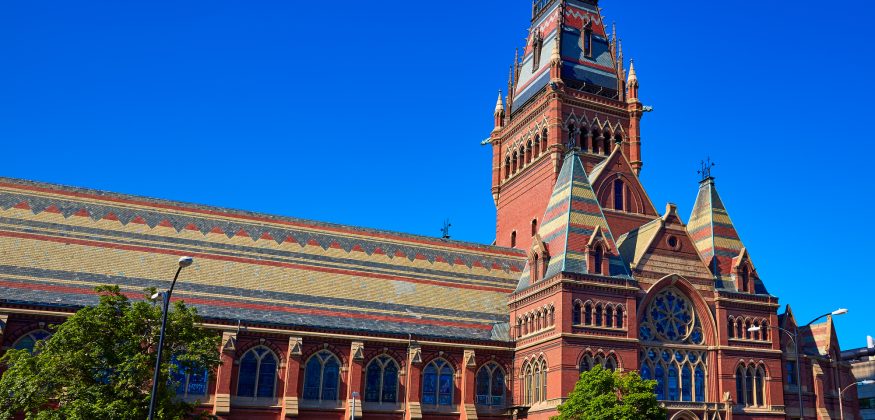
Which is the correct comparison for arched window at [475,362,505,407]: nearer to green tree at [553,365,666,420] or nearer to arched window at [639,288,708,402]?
arched window at [639,288,708,402]

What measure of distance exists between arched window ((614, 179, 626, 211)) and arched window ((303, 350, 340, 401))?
25.5 metres

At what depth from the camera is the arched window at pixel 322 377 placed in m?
54.8

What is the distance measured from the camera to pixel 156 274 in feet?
187

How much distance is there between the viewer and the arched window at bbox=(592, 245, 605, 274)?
5606cm

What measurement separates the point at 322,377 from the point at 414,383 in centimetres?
620

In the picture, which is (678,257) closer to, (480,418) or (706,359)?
(706,359)

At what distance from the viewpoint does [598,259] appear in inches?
2222

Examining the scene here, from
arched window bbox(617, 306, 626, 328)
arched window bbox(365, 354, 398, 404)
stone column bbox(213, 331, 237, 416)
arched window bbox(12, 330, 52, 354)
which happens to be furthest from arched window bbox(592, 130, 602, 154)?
arched window bbox(12, 330, 52, 354)

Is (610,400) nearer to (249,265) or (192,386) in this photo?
(192,386)

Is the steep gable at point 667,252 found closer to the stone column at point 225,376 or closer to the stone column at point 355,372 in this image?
the stone column at point 355,372

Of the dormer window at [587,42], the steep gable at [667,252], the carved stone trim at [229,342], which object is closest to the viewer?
the carved stone trim at [229,342]

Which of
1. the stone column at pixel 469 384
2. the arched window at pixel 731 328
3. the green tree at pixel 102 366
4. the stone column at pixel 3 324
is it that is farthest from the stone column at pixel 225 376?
the arched window at pixel 731 328

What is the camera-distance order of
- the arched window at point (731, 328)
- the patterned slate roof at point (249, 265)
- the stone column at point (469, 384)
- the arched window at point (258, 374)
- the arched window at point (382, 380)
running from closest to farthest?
1. the arched window at point (258, 374)
2. the patterned slate roof at point (249, 265)
3. the arched window at point (382, 380)
4. the stone column at point (469, 384)
5. the arched window at point (731, 328)

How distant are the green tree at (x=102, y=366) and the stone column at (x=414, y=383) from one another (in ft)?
69.5
